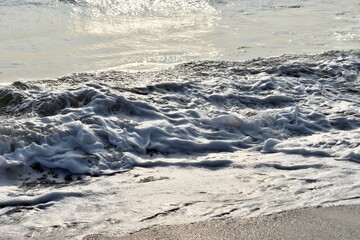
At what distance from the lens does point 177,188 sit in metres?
3.64

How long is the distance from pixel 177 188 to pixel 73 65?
151 inches

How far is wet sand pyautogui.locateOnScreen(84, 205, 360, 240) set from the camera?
2951mm

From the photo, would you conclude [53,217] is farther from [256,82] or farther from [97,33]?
[97,33]

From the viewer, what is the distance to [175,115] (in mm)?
5180

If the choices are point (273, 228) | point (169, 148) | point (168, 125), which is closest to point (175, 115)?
point (168, 125)

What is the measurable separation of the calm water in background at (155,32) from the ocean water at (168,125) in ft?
0.14

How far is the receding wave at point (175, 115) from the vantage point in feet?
14.0

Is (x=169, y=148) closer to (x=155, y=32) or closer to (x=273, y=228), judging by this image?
(x=273, y=228)

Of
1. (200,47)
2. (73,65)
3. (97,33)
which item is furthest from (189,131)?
(97,33)

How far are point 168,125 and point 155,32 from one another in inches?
180

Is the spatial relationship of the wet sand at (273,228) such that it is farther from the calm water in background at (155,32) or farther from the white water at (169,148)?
the calm water in background at (155,32)

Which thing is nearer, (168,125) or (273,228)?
(273,228)

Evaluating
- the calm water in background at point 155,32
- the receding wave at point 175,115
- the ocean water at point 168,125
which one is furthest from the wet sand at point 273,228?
the calm water in background at point 155,32

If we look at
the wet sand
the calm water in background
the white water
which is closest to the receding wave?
the white water
